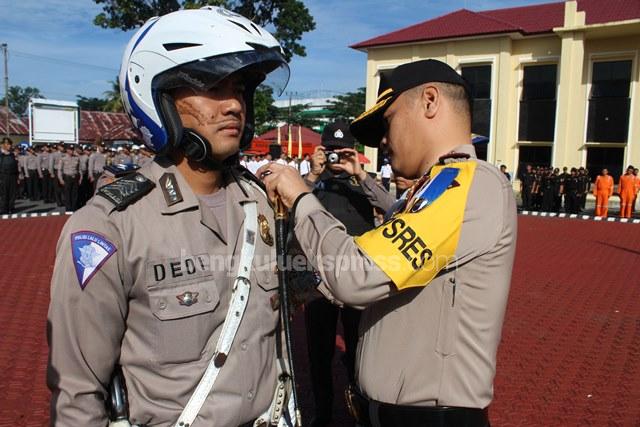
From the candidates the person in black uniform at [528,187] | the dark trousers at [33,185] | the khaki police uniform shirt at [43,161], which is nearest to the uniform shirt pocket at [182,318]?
the khaki police uniform shirt at [43,161]

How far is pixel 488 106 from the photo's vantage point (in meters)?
26.1

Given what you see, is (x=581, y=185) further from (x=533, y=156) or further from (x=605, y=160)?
(x=533, y=156)

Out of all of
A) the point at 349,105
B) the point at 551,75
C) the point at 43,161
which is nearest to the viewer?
the point at 43,161

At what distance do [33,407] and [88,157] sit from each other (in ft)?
46.5

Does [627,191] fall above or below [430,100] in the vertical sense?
below

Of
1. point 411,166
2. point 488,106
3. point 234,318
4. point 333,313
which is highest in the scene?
point 488,106

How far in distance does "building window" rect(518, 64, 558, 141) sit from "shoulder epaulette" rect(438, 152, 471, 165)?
2537cm

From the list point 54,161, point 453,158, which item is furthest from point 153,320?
point 54,161

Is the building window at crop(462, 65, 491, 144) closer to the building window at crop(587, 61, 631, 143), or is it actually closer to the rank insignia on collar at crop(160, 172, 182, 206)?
the building window at crop(587, 61, 631, 143)

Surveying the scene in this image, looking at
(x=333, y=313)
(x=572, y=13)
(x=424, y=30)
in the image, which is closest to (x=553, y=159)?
(x=572, y=13)

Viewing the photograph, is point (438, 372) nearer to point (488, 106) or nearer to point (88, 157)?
point (88, 157)

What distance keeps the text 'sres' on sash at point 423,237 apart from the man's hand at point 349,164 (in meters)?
2.27

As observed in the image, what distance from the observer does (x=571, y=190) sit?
19.4 meters

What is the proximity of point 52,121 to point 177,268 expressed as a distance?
76.3 ft
